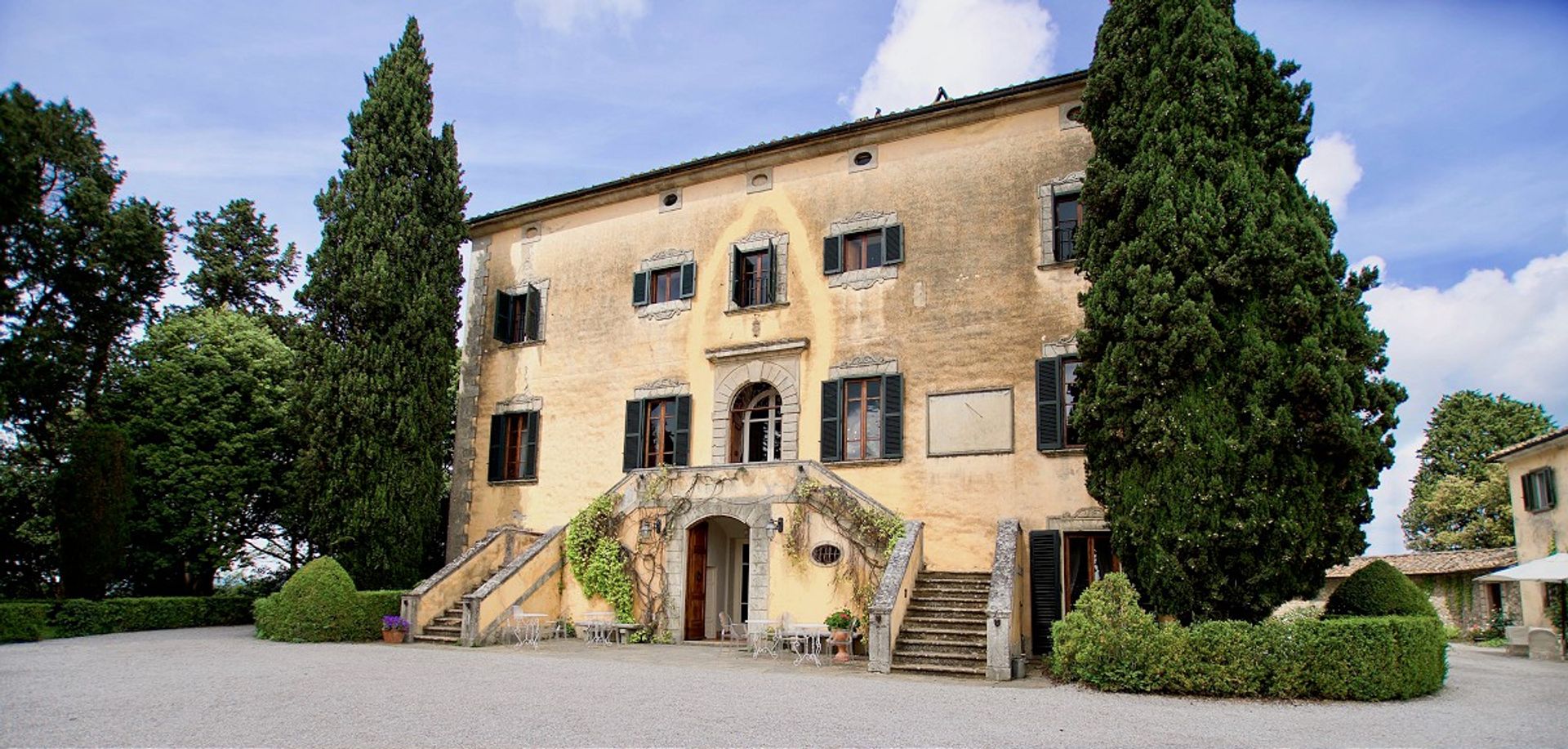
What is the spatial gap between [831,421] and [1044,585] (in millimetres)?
4886

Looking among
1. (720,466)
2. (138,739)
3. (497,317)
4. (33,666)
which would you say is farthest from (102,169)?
(138,739)

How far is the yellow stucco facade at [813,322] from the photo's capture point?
56.1 ft

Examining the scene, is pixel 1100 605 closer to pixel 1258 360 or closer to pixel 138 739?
pixel 1258 360

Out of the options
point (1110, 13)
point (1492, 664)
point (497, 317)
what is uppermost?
point (1110, 13)

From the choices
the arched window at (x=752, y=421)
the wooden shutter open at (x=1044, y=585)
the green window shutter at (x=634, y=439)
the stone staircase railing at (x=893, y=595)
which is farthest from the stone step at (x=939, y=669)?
the green window shutter at (x=634, y=439)

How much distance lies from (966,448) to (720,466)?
14.6 feet

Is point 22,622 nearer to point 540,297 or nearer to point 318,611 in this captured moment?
point 318,611

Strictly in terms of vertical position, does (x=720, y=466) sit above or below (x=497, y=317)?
below

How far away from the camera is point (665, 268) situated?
70.1 ft

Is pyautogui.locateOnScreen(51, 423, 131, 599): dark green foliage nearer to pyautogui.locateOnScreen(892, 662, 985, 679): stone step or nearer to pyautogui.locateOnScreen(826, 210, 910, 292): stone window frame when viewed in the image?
pyautogui.locateOnScreen(826, 210, 910, 292): stone window frame

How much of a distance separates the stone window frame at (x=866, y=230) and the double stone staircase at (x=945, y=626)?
5.60 meters

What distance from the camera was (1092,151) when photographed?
17.3m

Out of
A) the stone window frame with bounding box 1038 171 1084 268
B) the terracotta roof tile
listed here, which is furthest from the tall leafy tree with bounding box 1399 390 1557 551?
the stone window frame with bounding box 1038 171 1084 268

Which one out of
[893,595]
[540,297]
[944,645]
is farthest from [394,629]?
[944,645]
